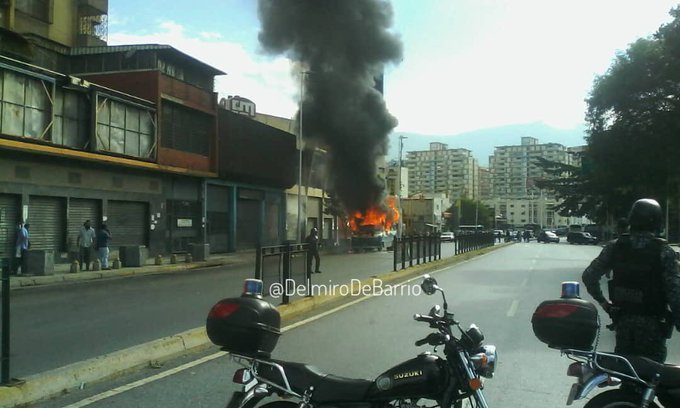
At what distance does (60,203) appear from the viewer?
2281 cm

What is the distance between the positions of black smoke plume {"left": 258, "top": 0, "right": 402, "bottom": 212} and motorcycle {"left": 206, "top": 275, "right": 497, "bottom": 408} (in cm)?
3565

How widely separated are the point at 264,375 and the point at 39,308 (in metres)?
9.51

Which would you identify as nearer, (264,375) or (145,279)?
(264,375)

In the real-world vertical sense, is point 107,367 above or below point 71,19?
below

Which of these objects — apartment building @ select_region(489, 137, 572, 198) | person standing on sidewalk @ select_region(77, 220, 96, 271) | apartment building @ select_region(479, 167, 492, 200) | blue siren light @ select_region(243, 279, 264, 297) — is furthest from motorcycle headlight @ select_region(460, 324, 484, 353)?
apartment building @ select_region(479, 167, 492, 200)

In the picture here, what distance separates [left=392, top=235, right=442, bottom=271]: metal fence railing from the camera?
62.4ft

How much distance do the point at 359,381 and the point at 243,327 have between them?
74 cm

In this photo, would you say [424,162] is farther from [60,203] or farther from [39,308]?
[39,308]

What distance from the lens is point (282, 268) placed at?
10.7m

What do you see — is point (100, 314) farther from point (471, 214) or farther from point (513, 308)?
point (471, 214)

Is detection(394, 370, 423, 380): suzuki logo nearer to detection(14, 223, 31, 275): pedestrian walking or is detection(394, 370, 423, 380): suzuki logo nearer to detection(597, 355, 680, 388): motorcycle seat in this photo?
detection(597, 355, 680, 388): motorcycle seat

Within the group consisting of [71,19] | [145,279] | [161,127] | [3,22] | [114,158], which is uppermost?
[71,19]

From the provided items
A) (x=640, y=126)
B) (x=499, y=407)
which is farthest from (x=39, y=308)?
(x=640, y=126)

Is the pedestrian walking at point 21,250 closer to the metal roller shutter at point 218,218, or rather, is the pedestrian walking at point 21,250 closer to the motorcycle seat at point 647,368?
the metal roller shutter at point 218,218
